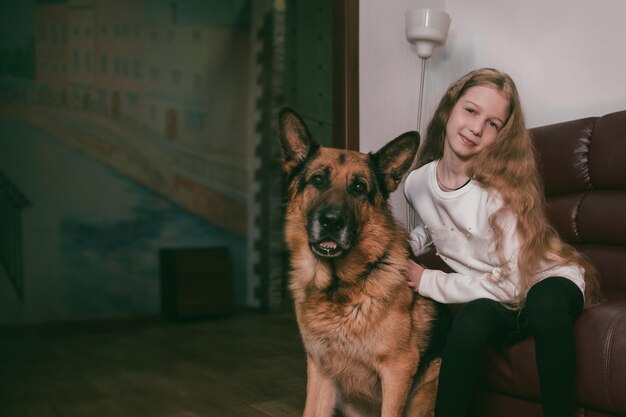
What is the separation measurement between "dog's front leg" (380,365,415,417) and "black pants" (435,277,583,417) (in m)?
0.10

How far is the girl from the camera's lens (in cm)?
130

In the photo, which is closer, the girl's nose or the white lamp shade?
the girl's nose

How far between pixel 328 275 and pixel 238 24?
11.9 feet

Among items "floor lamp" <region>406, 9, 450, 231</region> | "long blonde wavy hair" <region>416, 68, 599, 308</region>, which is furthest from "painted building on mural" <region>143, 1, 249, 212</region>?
"long blonde wavy hair" <region>416, 68, 599, 308</region>

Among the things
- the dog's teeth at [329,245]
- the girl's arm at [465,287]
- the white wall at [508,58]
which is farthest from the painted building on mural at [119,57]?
the girl's arm at [465,287]

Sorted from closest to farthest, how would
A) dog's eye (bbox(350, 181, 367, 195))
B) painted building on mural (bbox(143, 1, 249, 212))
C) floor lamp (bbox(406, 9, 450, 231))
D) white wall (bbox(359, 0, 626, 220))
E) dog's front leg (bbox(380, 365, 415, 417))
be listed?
dog's front leg (bbox(380, 365, 415, 417)), dog's eye (bbox(350, 181, 367, 195)), white wall (bbox(359, 0, 626, 220)), floor lamp (bbox(406, 9, 450, 231)), painted building on mural (bbox(143, 1, 249, 212))

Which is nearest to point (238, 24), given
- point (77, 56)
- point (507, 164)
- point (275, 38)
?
point (275, 38)

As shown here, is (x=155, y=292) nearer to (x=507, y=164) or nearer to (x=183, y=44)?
(x=183, y=44)

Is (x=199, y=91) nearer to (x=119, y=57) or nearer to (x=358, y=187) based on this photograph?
(x=119, y=57)

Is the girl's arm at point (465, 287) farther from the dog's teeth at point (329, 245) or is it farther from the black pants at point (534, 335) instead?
the dog's teeth at point (329, 245)

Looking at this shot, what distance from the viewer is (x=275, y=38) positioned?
14.7ft

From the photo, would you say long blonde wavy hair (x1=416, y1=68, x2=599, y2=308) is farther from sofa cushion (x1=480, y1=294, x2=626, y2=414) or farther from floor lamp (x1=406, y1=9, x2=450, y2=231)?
floor lamp (x1=406, y1=9, x2=450, y2=231)

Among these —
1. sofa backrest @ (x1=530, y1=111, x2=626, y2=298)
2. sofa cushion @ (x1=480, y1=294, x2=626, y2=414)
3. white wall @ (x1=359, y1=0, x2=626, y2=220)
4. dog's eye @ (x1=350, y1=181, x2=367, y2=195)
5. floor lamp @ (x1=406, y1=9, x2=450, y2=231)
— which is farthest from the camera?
floor lamp @ (x1=406, y1=9, x2=450, y2=231)

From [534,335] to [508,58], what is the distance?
1796 mm
